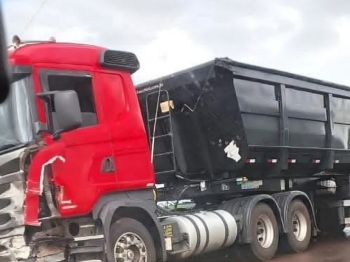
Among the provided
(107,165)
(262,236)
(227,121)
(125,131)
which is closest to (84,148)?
(107,165)

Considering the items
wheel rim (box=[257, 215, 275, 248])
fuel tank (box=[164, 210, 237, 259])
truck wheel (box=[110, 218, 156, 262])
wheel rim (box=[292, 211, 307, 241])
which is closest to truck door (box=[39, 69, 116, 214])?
truck wheel (box=[110, 218, 156, 262])

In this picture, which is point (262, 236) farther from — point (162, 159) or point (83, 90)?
point (83, 90)

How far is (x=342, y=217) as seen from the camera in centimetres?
1173

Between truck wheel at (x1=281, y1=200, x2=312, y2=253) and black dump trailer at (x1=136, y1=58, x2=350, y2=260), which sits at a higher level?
black dump trailer at (x1=136, y1=58, x2=350, y2=260)

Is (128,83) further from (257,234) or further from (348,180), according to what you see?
(348,180)

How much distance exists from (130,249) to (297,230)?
4637mm

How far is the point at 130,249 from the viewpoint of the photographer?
6.47 m

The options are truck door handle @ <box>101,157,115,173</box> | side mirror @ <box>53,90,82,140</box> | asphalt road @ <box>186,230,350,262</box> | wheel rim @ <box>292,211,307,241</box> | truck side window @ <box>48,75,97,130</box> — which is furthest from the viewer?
wheel rim @ <box>292,211,307,241</box>

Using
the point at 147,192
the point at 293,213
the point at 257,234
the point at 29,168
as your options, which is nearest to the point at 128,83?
the point at 147,192

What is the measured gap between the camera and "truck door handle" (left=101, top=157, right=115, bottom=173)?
6.25 metres

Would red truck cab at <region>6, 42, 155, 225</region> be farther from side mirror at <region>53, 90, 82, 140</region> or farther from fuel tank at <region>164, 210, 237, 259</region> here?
fuel tank at <region>164, 210, 237, 259</region>

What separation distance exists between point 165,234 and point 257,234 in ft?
7.72

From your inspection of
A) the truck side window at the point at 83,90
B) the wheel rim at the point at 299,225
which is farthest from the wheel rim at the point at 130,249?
the wheel rim at the point at 299,225

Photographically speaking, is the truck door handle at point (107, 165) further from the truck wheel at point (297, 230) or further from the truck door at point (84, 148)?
the truck wheel at point (297, 230)
